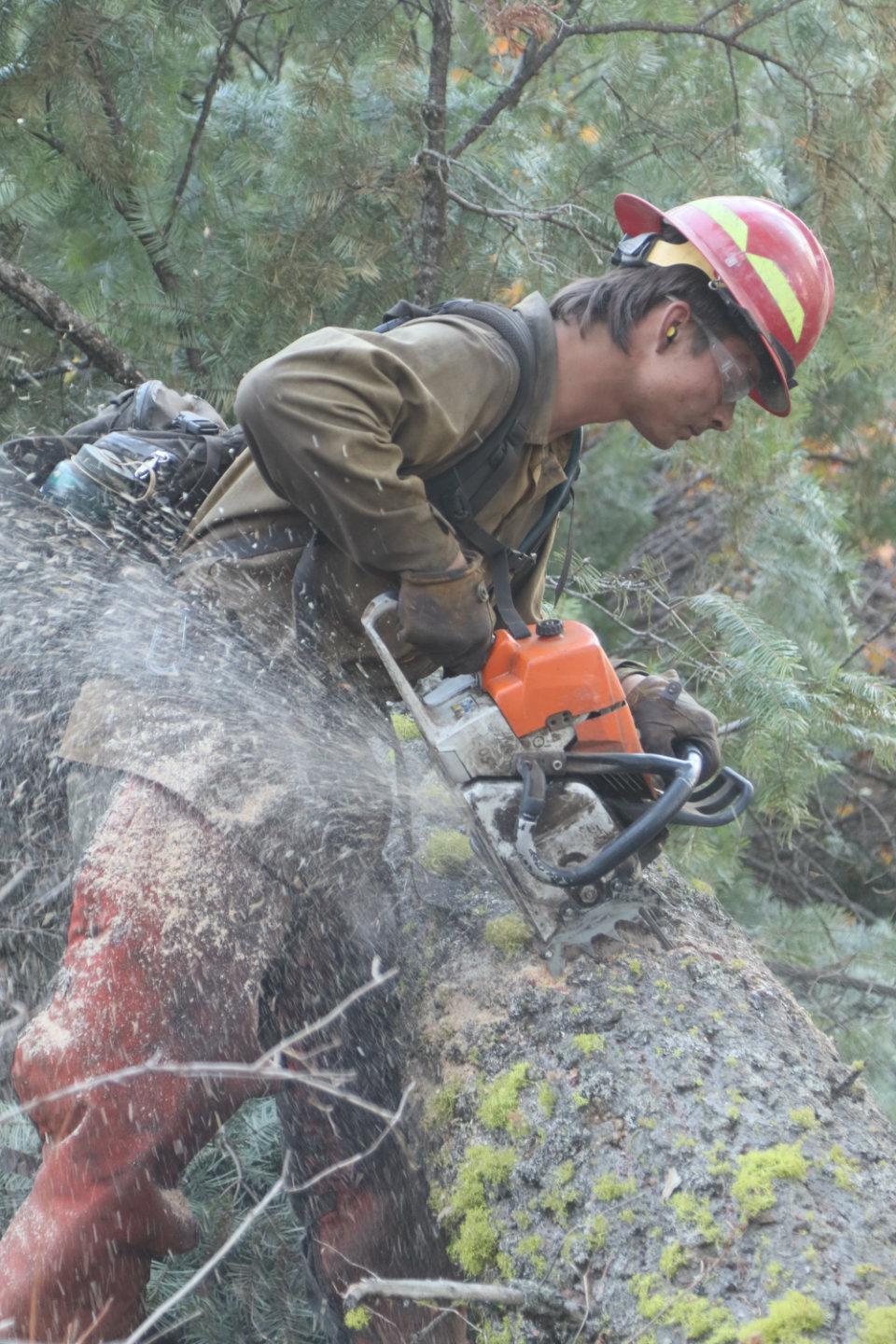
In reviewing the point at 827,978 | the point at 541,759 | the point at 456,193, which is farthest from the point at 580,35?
the point at 827,978

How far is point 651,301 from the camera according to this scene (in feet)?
8.32

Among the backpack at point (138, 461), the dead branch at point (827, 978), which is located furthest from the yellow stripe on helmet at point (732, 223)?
the dead branch at point (827, 978)

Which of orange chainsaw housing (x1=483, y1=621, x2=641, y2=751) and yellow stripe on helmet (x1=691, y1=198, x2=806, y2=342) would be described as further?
yellow stripe on helmet (x1=691, y1=198, x2=806, y2=342)

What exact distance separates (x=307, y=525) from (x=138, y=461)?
0.43 m

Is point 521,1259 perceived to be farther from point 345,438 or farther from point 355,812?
point 345,438

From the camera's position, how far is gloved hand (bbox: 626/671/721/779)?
2.68m

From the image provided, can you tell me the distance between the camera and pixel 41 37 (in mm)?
3426

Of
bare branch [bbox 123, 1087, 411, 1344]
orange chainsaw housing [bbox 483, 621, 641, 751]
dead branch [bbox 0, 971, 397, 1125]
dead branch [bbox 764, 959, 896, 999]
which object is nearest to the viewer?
bare branch [bbox 123, 1087, 411, 1344]

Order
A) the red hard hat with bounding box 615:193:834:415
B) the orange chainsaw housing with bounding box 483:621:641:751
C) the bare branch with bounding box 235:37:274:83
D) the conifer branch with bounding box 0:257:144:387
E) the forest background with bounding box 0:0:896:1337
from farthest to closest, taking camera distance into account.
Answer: the bare branch with bounding box 235:37:274:83, the conifer branch with bounding box 0:257:144:387, the forest background with bounding box 0:0:896:1337, the red hard hat with bounding box 615:193:834:415, the orange chainsaw housing with bounding box 483:621:641:751

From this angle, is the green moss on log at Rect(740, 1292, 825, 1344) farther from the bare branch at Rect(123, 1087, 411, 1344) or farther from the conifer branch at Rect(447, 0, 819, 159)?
the conifer branch at Rect(447, 0, 819, 159)

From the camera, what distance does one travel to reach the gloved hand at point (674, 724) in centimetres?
268

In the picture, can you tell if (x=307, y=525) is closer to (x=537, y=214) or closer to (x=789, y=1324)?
(x=537, y=214)

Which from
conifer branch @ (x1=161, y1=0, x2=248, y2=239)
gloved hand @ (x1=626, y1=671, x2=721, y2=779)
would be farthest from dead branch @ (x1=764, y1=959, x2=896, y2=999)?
conifer branch @ (x1=161, y1=0, x2=248, y2=239)

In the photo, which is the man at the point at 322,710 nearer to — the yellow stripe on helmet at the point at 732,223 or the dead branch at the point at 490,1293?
the yellow stripe on helmet at the point at 732,223
